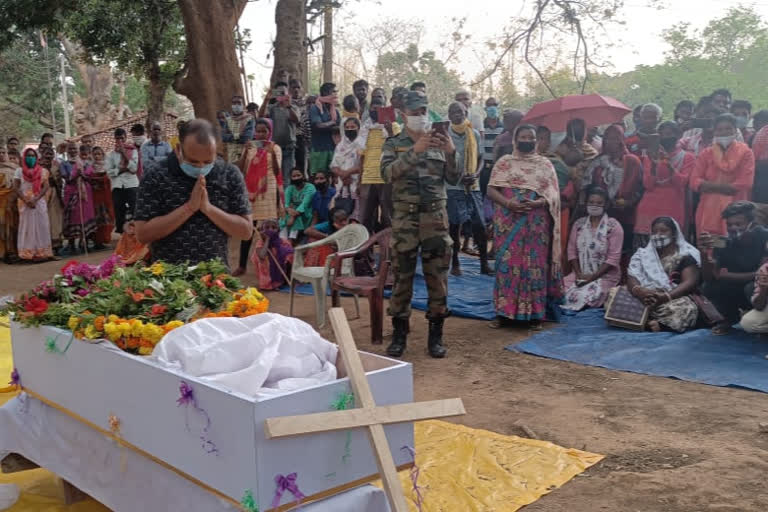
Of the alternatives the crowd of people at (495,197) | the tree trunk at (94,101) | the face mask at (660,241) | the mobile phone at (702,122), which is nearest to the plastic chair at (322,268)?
the crowd of people at (495,197)

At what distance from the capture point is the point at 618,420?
4703 mm

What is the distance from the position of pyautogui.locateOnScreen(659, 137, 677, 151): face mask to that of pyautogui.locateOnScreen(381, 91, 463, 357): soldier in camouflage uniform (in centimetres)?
326

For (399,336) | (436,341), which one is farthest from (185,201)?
(436,341)

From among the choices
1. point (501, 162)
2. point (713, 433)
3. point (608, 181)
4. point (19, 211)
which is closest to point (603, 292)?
point (608, 181)

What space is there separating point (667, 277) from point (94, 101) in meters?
29.4

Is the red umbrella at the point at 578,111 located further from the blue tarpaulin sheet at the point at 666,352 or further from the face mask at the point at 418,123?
the face mask at the point at 418,123

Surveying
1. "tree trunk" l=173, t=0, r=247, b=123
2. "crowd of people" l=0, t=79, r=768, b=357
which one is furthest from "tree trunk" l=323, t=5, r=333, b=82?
"crowd of people" l=0, t=79, r=768, b=357

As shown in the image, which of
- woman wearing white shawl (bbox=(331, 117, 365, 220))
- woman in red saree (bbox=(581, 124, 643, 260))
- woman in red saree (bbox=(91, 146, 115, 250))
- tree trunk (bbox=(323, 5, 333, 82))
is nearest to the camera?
woman in red saree (bbox=(581, 124, 643, 260))

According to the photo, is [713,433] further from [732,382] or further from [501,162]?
[501,162]

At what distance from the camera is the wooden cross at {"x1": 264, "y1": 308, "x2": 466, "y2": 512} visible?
217 centimetres

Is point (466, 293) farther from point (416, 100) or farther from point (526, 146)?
point (416, 100)

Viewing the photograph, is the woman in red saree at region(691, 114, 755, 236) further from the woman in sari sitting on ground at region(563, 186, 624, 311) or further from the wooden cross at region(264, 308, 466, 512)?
the wooden cross at region(264, 308, 466, 512)

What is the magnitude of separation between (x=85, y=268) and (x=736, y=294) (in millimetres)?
5042

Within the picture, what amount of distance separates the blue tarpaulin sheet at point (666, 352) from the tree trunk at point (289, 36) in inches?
300
